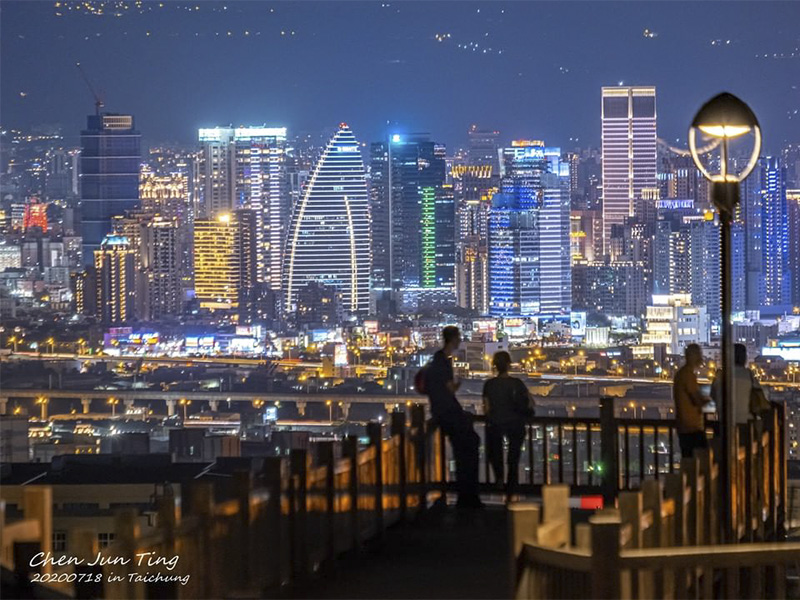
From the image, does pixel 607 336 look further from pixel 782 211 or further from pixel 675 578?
pixel 675 578

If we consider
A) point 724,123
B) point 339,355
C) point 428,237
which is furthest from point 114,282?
point 724,123

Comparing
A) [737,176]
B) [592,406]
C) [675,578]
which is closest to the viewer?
[675,578]

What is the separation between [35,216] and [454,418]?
4418cm

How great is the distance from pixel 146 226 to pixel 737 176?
199 feet

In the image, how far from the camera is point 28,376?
3825 cm

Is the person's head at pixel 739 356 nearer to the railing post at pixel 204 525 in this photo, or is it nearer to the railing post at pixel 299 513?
the railing post at pixel 299 513

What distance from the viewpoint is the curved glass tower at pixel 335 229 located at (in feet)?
243

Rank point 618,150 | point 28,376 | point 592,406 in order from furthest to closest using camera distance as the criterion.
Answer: point 618,150 < point 28,376 < point 592,406

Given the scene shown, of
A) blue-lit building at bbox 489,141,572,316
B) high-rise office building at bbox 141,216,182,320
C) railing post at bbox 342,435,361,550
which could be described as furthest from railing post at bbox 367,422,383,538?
blue-lit building at bbox 489,141,572,316

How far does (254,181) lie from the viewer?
79.4 m

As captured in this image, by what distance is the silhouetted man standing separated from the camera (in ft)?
25.9

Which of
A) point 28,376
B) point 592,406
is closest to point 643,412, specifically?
point 592,406

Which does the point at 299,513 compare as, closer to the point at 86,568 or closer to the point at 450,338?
the point at 86,568
